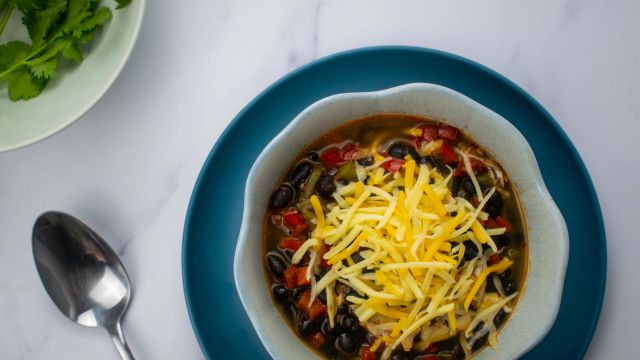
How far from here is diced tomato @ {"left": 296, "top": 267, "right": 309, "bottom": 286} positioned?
80.2 inches

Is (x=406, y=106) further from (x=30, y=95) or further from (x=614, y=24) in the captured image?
(x=30, y=95)

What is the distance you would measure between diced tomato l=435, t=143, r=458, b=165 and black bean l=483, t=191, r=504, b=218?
0.17 metres

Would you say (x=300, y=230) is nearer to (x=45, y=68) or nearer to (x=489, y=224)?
(x=489, y=224)

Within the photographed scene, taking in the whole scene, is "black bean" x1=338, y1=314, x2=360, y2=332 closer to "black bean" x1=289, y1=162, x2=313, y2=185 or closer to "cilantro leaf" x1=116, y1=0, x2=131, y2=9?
"black bean" x1=289, y1=162, x2=313, y2=185

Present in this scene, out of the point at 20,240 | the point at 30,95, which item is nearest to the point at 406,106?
the point at 30,95

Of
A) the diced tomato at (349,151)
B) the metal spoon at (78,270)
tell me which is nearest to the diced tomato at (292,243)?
the diced tomato at (349,151)

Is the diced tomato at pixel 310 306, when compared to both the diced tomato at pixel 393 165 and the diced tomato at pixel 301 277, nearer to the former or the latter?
the diced tomato at pixel 301 277

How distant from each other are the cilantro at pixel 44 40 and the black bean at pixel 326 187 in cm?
91

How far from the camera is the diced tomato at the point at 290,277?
6.77ft

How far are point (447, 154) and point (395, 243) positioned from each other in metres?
0.40

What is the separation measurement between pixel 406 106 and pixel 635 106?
921 millimetres

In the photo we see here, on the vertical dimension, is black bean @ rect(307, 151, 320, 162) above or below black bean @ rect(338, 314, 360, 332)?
above

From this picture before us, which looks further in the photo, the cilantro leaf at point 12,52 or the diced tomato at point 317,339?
the cilantro leaf at point 12,52

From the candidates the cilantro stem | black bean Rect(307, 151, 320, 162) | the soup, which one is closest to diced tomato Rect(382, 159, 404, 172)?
the soup
